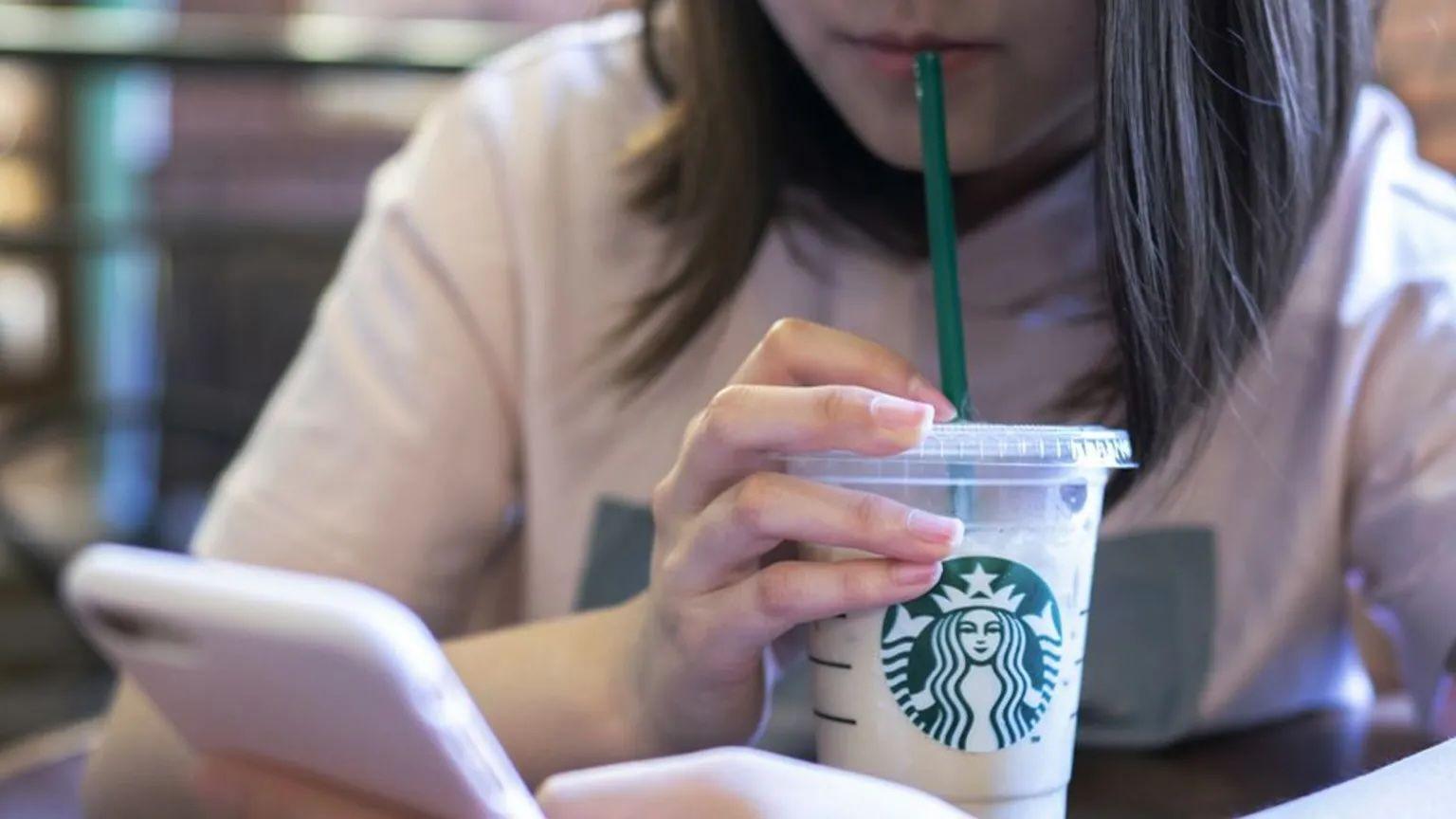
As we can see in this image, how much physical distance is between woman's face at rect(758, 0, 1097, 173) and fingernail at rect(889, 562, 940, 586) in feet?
1.13

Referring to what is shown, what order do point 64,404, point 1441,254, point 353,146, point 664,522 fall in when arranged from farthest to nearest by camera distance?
point 353,146 → point 64,404 → point 1441,254 → point 664,522

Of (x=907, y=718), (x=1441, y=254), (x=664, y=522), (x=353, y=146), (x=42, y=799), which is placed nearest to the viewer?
(x=907, y=718)

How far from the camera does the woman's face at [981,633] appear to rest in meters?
0.70

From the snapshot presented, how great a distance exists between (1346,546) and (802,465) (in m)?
0.61

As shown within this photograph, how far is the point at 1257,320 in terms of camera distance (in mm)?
973

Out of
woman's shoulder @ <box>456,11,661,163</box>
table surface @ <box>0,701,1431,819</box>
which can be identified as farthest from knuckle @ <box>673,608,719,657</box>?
woman's shoulder @ <box>456,11,661,163</box>

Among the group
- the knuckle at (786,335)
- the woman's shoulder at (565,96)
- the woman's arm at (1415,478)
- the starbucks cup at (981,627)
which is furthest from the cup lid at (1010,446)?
the woman's shoulder at (565,96)

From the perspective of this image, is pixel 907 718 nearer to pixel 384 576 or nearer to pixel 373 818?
pixel 373 818

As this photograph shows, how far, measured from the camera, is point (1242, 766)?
40.4 inches

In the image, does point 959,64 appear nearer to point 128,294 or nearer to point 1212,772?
point 1212,772

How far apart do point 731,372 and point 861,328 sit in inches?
4.1

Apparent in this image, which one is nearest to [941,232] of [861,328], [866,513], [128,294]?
[866,513]

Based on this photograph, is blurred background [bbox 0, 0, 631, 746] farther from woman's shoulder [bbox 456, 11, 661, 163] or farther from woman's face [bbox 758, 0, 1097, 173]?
woman's face [bbox 758, 0, 1097, 173]

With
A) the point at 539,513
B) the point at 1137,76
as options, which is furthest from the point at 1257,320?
the point at 539,513
